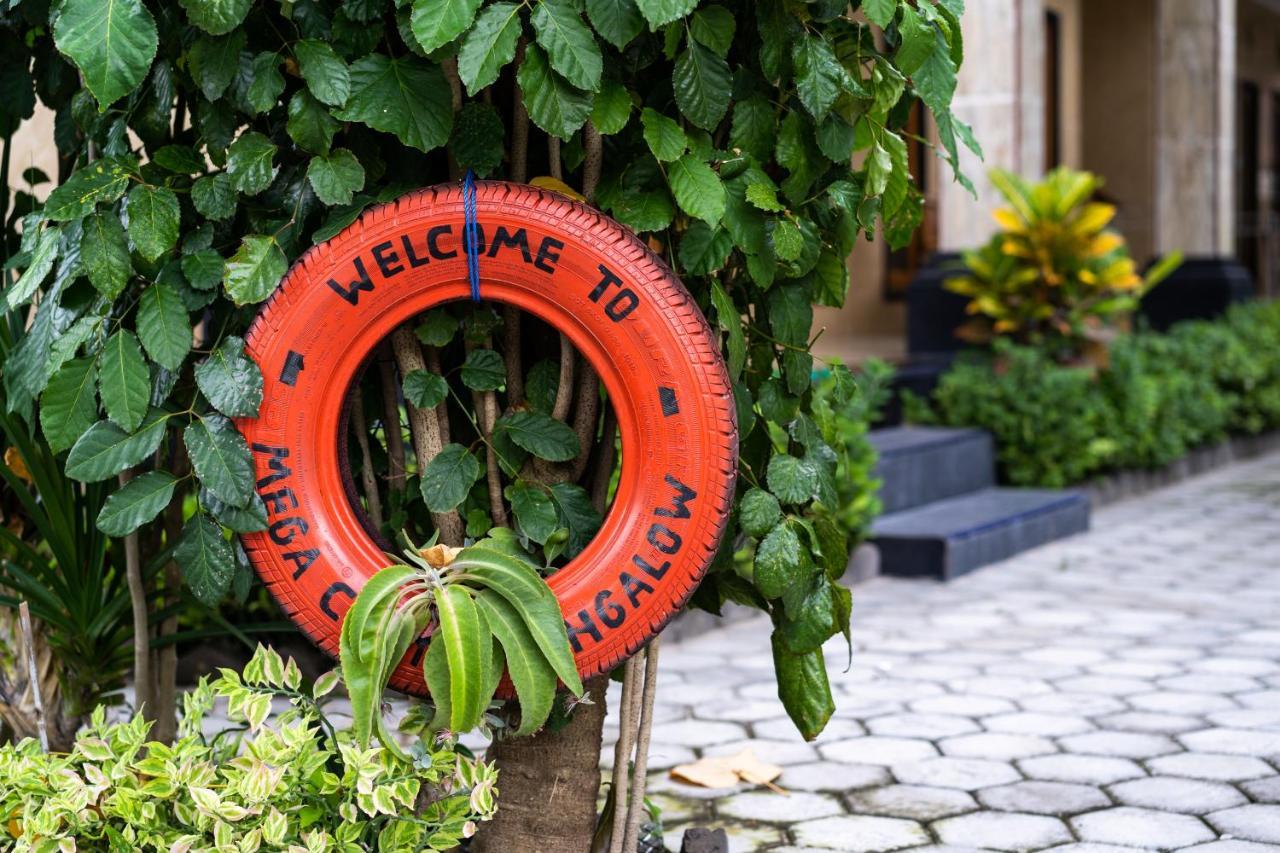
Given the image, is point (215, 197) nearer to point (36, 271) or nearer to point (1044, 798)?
point (36, 271)

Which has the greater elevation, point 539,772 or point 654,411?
point 654,411

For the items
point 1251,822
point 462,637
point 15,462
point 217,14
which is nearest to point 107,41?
point 217,14

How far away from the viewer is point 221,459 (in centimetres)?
202

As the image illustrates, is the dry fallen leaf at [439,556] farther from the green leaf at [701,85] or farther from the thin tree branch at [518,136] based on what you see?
the green leaf at [701,85]

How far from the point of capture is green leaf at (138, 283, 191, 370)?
2.07 m

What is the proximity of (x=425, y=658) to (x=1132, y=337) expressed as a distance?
7894 mm

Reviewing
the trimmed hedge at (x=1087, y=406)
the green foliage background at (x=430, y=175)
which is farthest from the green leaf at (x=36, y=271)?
the trimmed hedge at (x=1087, y=406)

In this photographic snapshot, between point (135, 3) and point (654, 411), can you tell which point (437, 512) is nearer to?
point (654, 411)

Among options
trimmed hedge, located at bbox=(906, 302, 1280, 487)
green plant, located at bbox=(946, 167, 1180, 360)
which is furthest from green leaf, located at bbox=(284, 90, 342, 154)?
green plant, located at bbox=(946, 167, 1180, 360)

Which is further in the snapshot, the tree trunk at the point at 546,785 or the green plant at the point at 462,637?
the tree trunk at the point at 546,785

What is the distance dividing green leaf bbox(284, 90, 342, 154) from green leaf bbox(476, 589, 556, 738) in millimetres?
636

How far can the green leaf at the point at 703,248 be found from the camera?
211 centimetres

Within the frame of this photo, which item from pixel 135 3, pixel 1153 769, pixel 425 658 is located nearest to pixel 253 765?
pixel 425 658

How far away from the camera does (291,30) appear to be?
2080mm
